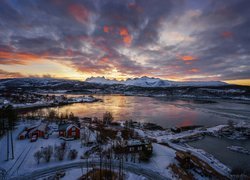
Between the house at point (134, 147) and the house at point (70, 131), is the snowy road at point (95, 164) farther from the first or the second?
the house at point (70, 131)

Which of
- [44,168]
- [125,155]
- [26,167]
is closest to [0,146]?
[26,167]

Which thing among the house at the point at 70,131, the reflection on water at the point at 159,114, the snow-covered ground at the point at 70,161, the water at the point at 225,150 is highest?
the house at the point at 70,131

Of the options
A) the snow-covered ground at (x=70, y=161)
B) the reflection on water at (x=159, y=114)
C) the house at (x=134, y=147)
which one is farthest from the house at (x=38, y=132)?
the reflection on water at (x=159, y=114)

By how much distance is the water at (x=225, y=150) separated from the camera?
1728cm

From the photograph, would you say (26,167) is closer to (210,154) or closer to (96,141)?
(96,141)

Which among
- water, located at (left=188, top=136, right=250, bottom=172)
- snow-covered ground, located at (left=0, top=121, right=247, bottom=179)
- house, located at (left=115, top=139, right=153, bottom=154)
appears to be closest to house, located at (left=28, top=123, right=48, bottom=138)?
snow-covered ground, located at (left=0, top=121, right=247, bottom=179)

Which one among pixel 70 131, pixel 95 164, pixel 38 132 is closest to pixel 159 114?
pixel 70 131

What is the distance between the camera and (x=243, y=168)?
52.9 ft

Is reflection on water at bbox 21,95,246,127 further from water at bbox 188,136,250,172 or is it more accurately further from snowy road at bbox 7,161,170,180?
snowy road at bbox 7,161,170,180

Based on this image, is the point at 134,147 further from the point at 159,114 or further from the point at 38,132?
the point at 159,114

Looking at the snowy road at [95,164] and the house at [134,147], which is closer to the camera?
the snowy road at [95,164]

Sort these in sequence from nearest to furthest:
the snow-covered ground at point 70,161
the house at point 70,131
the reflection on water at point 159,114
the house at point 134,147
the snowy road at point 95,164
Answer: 1. the snowy road at point 95,164
2. the snow-covered ground at point 70,161
3. the house at point 134,147
4. the house at point 70,131
5. the reflection on water at point 159,114

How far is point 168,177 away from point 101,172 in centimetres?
555

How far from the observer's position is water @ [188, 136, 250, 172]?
1728cm
